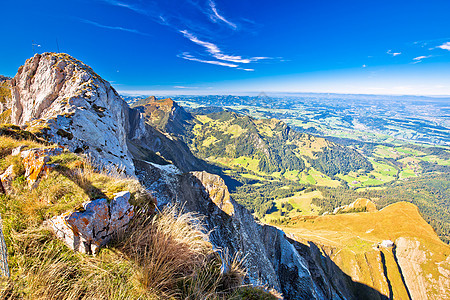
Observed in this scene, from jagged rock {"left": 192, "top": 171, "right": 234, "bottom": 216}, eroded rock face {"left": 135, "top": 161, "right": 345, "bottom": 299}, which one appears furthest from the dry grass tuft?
jagged rock {"left": 192, "top": 171, "right": 234, "bottom": 216}

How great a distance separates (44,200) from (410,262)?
460 feet

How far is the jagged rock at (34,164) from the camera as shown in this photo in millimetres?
6691

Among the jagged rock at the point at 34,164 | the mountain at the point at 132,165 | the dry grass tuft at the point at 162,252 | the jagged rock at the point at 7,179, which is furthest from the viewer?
the mountain at the point at 132,165

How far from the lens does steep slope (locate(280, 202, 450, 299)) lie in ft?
258

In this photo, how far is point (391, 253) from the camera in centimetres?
9119

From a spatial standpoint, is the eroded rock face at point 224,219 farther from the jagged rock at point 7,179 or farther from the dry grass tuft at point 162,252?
the dry grass tuft at point 162,252

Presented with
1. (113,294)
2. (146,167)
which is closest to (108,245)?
(113,294)

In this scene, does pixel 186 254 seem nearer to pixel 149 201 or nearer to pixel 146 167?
pixel 149 201

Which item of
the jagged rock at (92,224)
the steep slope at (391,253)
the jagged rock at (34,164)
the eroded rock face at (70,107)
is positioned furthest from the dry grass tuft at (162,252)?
the steep slope at (391,253)

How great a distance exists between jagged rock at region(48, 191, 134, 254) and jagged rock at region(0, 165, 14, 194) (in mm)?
3415

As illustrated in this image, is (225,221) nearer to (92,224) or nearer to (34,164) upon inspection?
(92,224)

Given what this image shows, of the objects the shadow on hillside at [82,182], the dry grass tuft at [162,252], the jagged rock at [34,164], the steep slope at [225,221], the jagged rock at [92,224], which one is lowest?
the steep slope at [225,221]

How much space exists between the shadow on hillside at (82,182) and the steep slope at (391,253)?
248ft

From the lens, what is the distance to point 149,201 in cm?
734
